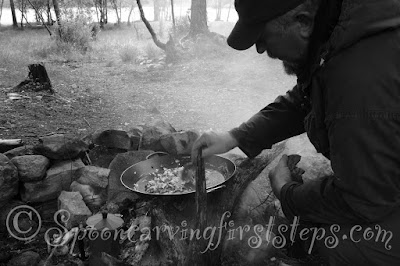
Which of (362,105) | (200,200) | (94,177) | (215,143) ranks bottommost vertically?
(94,177)

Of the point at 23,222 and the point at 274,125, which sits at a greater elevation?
the point at 274,125

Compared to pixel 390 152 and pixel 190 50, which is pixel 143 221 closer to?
pixel 390 152

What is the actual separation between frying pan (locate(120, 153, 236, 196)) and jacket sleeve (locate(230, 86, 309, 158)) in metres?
0.45

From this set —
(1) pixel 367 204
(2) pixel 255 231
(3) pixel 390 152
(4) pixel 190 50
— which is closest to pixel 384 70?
(3) pixel 390 152

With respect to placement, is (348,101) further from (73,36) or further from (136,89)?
(73,36)

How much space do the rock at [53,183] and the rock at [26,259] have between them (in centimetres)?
70

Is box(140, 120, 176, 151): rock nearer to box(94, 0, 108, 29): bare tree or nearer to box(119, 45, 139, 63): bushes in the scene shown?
box(119, 45, 139, 63): bushes

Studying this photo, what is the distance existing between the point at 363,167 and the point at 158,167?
2046mm

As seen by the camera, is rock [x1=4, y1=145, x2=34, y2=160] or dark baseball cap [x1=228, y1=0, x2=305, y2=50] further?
rock [x1=4, y1=145, x2=34, y2=160]

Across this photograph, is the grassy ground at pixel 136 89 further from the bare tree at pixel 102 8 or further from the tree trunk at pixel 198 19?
the bare tree at pixel 102 8

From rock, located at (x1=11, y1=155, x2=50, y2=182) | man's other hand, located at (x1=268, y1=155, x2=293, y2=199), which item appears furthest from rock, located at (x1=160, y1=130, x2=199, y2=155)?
man's other hand, located at (x1=268, y1=155, x2=293, y2=199)

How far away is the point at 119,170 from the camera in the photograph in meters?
3.20

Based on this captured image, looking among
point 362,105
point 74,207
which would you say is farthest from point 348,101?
point 74,207

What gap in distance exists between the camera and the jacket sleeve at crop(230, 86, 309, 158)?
215cm
